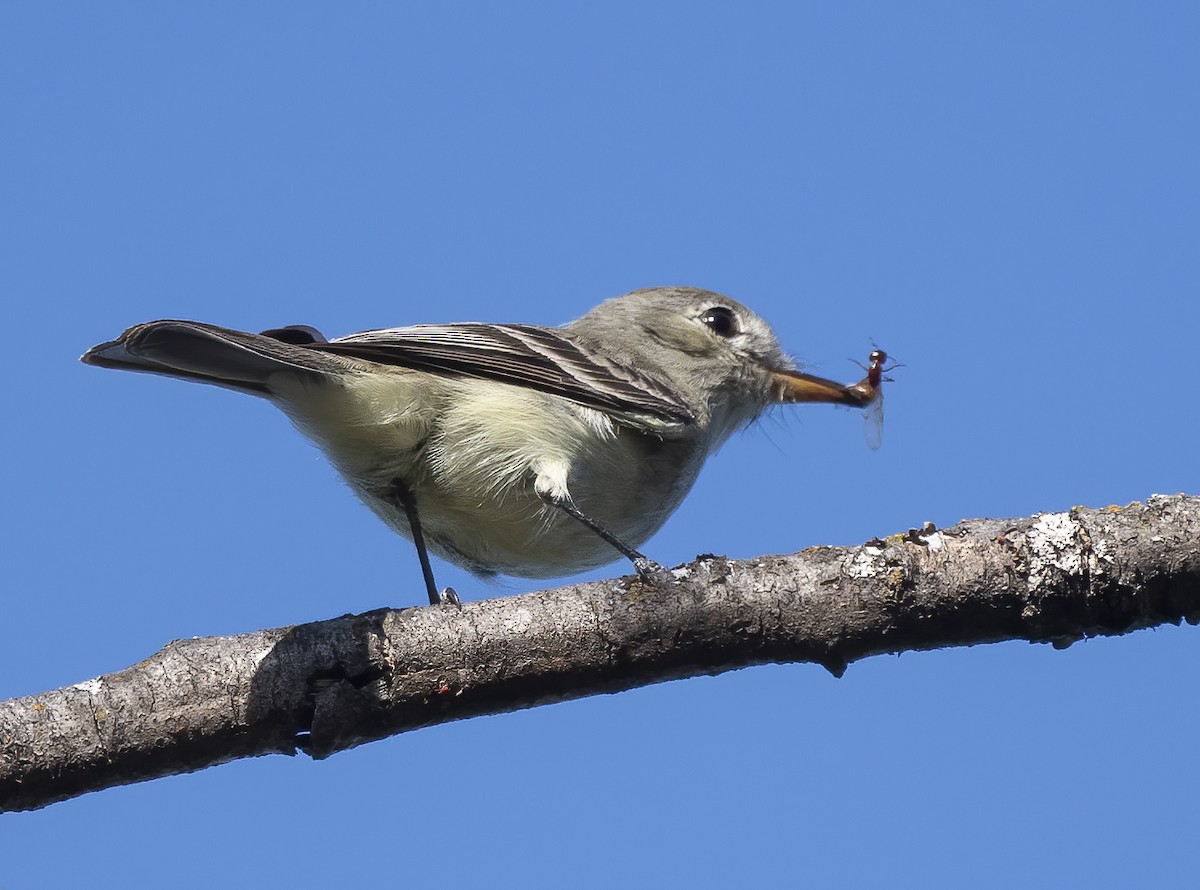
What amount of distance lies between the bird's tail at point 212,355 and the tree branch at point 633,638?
4.54 feet

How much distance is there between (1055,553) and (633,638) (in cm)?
151

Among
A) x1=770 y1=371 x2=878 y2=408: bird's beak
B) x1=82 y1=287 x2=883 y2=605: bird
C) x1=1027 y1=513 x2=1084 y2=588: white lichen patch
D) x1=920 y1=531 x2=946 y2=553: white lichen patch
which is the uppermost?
x1=770 y1=371 x2=878 y2=408: bird's beak

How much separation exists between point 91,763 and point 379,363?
2.54 metres

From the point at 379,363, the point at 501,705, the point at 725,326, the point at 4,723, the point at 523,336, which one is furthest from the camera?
the point at 725,326

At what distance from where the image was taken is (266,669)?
4.16 m

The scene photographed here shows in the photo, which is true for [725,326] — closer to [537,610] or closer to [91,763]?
[537,610]

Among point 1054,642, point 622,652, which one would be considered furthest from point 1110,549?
point 622,652

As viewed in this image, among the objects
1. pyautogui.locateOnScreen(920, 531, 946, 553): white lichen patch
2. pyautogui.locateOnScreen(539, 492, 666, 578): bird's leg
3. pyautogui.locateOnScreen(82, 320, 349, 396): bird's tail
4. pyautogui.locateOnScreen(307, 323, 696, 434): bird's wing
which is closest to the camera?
pyautogui.locateOnScreen(920, 531, 946, 553): white lichen patch

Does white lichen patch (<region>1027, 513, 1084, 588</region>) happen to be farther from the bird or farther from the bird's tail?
the bird's tail

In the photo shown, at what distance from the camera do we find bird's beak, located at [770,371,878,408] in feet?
25.1

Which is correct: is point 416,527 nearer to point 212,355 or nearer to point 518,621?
point 212,355

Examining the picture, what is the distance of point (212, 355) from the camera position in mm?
5160

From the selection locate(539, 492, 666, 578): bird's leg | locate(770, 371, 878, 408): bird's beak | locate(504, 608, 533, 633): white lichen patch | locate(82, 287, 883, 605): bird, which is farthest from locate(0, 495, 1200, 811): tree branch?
locate(770, 371, 878, 408): bird's beak

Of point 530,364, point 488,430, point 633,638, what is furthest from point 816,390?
point 633,638
